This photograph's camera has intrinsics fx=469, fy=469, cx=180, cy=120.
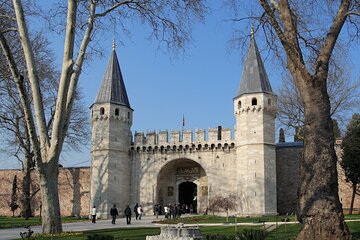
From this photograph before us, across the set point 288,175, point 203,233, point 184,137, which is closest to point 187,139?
point 184,137

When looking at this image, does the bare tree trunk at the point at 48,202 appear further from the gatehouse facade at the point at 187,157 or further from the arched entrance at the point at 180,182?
the arched entrance at the point at 180,182

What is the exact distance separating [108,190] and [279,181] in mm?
11262

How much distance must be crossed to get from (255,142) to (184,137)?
572 cm

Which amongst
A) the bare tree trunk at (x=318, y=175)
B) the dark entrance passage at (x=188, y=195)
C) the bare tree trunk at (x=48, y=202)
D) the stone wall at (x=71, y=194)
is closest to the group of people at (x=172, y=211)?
the dark entrance passage at (x=188, y=195)

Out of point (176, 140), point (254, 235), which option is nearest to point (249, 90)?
point (176, 140)

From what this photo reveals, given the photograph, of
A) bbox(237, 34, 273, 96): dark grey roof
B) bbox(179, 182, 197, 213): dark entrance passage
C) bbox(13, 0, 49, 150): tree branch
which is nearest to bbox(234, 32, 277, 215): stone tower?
bbox(237, 34, 273, 96): dark grey roof

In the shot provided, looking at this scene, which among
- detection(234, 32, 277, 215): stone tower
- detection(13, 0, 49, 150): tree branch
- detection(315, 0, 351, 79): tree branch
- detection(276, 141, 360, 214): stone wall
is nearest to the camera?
detection(315, 0, 351, 79): tree branch

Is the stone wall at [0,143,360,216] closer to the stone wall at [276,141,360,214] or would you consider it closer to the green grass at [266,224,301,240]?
the stone wall at [276,141,360,214]

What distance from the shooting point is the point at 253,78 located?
3038 cm

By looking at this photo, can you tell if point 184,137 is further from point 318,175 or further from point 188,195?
point 318,175

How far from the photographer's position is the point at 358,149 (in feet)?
81.1

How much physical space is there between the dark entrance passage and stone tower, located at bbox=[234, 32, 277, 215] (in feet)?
20.8

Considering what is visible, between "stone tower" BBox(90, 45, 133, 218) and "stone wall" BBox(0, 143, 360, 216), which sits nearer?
Answer: "stone wall" BBox(0, 143, 360, 216)

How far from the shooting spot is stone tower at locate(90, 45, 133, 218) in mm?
30766
